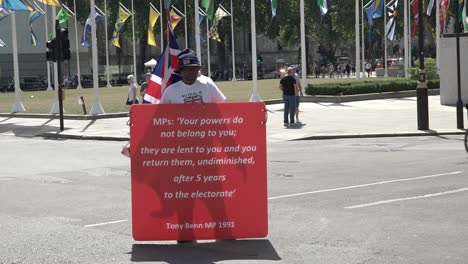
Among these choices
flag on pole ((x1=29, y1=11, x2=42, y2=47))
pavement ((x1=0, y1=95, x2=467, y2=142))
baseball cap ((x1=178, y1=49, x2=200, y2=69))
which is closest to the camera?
baseball cap ((x1=178, y1=49, x2=200, y2=69))

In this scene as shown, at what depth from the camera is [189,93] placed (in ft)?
25.5

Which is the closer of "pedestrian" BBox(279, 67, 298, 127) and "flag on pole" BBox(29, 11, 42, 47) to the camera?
"pedestrian" BBox(279, 67, 298, 127)

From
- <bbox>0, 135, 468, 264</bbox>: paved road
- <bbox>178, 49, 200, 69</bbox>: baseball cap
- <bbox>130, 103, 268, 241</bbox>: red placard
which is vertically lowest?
<bbox>0, 135, 468, 264</bbox>: paved road

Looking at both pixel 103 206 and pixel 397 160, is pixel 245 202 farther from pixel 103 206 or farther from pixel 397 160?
pixel 397 160

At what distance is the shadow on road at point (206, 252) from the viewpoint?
7.06m

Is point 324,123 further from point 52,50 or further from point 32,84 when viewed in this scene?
point 32,84

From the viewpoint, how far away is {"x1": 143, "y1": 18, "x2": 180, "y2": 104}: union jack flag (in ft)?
26.7

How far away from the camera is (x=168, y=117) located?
24.3ft

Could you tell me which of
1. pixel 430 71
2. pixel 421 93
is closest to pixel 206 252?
pixel 421 93

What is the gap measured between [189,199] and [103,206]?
119 inches

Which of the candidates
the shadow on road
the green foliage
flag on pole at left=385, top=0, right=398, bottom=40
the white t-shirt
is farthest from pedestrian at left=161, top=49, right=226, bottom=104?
flag on pole at left=385, top=0, right=398, bottom=40

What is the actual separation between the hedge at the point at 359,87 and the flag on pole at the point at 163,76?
90.6 feet

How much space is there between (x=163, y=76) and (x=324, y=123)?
56.9 feet

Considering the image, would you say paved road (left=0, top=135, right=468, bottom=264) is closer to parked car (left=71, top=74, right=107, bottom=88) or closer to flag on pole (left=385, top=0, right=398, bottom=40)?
flag on pole (left=385, top=0, right=398, bottom=40)
